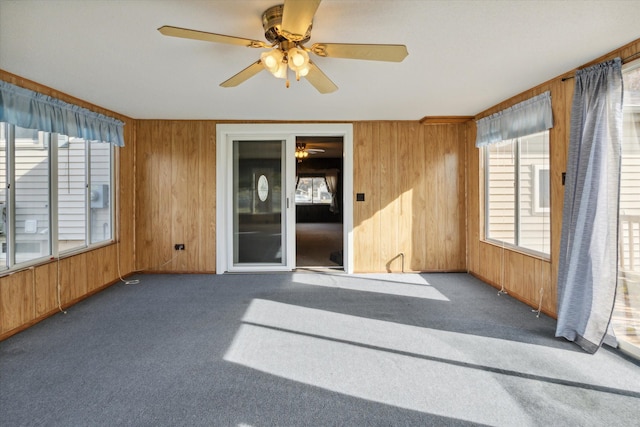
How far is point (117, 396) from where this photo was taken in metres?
1.98

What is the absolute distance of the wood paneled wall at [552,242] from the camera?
10.1ft

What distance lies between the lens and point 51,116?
321 cm

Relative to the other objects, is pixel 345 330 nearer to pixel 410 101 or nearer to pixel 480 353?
pixel 480 353

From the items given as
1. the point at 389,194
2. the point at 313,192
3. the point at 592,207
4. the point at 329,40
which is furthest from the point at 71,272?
the point at 313,192

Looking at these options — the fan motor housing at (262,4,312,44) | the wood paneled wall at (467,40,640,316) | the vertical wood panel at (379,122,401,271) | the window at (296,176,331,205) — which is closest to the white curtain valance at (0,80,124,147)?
the fan motor housing at (262,4,312,44)

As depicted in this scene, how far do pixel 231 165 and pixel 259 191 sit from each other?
544mm

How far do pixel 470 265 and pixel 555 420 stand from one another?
3.31m

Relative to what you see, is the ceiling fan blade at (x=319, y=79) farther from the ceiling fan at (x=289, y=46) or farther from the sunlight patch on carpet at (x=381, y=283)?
the sunlight patch on carpet at (x=381, y=283)

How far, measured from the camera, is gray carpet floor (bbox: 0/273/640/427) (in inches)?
71.8

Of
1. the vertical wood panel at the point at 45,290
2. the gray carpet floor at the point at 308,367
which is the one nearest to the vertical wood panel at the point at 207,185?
the gray carpet floor at the point at 308,367

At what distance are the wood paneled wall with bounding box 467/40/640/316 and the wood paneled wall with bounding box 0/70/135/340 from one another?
15.4 ft

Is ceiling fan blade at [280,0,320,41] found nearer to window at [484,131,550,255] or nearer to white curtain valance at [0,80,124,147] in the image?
white curtain valance at [0,80,124,147]

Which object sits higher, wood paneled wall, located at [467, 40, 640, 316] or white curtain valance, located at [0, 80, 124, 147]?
white curtain valance, located at [0, 80, 124, 147]

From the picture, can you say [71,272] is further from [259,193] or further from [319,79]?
[319,79]
